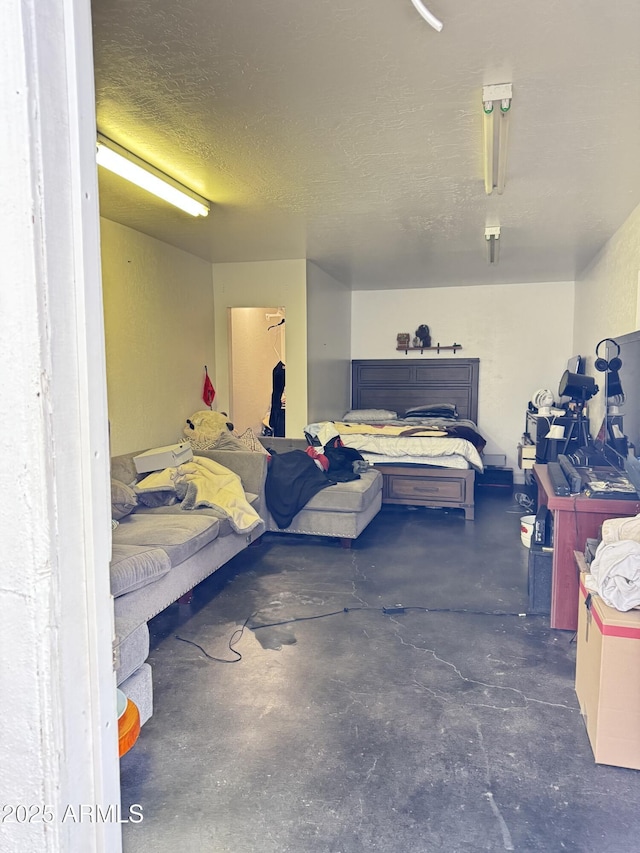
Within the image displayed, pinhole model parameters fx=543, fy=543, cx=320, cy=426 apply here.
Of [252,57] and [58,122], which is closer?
[58,122]

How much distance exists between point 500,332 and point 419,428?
2208 millimetres

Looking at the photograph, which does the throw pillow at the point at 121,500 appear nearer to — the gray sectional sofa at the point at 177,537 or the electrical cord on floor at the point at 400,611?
the gray sectional sofa at the point at 177,537

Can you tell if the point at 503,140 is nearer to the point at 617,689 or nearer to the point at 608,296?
the point at 617,689

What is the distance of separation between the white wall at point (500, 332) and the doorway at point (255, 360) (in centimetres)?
142

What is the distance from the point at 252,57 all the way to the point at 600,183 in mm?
2351

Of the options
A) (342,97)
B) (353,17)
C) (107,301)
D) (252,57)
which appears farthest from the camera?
(107,301)

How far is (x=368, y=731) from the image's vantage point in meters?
2.10

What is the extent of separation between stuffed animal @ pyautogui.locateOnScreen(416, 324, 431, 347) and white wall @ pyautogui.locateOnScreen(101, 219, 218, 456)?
9.49 ft

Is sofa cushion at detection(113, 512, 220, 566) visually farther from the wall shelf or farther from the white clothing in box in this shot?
the wall shelf

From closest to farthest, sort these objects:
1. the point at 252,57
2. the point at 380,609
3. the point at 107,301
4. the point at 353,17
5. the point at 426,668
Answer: the point at 353,17, the point at 252,57, the point at 426,668, the point at 380,609, the point at 107,301

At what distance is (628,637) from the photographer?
1.85 meters

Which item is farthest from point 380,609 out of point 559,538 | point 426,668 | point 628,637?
point 628,637

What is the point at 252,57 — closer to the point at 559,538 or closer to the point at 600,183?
the point at 600,183

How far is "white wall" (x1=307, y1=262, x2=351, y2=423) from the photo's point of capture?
5793 millimetres
